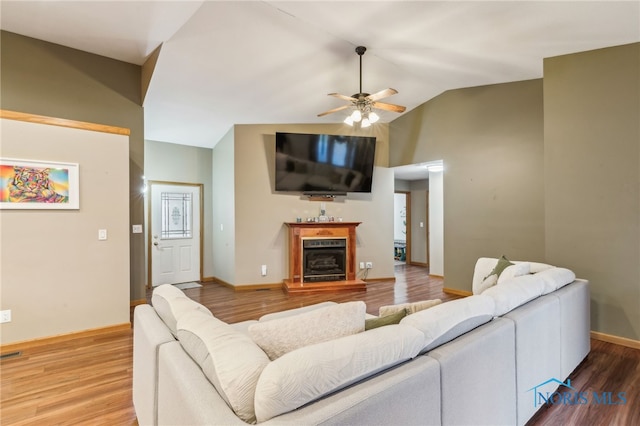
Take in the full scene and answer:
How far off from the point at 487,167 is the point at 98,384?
5.22 meters

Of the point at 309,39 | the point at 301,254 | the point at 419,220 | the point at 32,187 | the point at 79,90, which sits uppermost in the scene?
the point at 309,39

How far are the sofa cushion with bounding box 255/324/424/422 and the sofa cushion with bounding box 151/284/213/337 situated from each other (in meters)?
0.77

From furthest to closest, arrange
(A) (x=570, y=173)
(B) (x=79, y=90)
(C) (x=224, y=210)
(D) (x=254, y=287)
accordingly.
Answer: (C) (x=224, y=210) → (D) (x=254, y=287) → (B) (x=79, y=90) → (A) (x=570, y=173)

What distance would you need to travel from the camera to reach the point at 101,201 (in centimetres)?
342

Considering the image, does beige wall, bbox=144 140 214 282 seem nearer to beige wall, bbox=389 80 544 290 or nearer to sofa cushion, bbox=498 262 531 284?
beige wall, bbox=389 80 544 290

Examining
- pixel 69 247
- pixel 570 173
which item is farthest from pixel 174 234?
pixel 570 173

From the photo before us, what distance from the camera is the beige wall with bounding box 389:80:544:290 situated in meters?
4.25

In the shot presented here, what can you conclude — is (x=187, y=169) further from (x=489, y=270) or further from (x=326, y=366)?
(x=326, y=366)

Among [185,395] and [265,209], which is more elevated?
[265,209]

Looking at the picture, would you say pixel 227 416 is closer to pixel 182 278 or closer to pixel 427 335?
pixel 427 335

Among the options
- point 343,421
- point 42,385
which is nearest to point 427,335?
point 343,421

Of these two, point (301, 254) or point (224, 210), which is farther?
point (224, 210)

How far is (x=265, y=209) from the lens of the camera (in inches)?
218

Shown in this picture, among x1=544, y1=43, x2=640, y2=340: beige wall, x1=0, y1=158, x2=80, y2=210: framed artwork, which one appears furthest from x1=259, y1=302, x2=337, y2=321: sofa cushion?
x1=544, y1=43, x2=640, y2=340: beige wall
